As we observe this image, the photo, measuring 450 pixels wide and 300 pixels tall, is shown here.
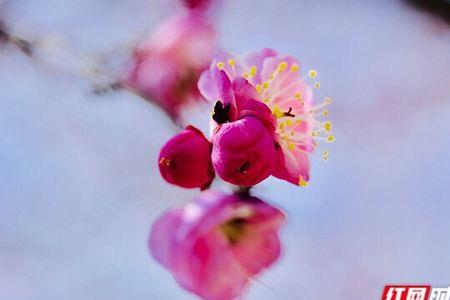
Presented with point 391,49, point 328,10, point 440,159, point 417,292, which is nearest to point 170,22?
point 328,10

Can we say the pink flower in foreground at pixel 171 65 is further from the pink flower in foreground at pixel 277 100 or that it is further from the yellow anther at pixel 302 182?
the yellow anther at pixel 302 182

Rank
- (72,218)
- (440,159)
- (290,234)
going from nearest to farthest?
(72,218), (290,234), (440,159)

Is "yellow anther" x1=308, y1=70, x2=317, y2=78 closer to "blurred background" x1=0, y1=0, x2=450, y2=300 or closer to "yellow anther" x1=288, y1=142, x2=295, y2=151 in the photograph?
"blurred background" x1=0, y1=0, x2=450, y2=300

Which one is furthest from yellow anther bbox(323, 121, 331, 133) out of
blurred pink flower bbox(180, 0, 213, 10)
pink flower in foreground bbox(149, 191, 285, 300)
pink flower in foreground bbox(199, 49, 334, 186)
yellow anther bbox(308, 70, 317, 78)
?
blurred pink flower bbox(180, 0, 213, 10)

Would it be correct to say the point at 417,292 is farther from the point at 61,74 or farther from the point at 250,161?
the point at 61,74

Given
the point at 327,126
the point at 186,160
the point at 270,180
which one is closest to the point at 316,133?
the point at 327,126

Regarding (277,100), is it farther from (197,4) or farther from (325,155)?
(197,4)
